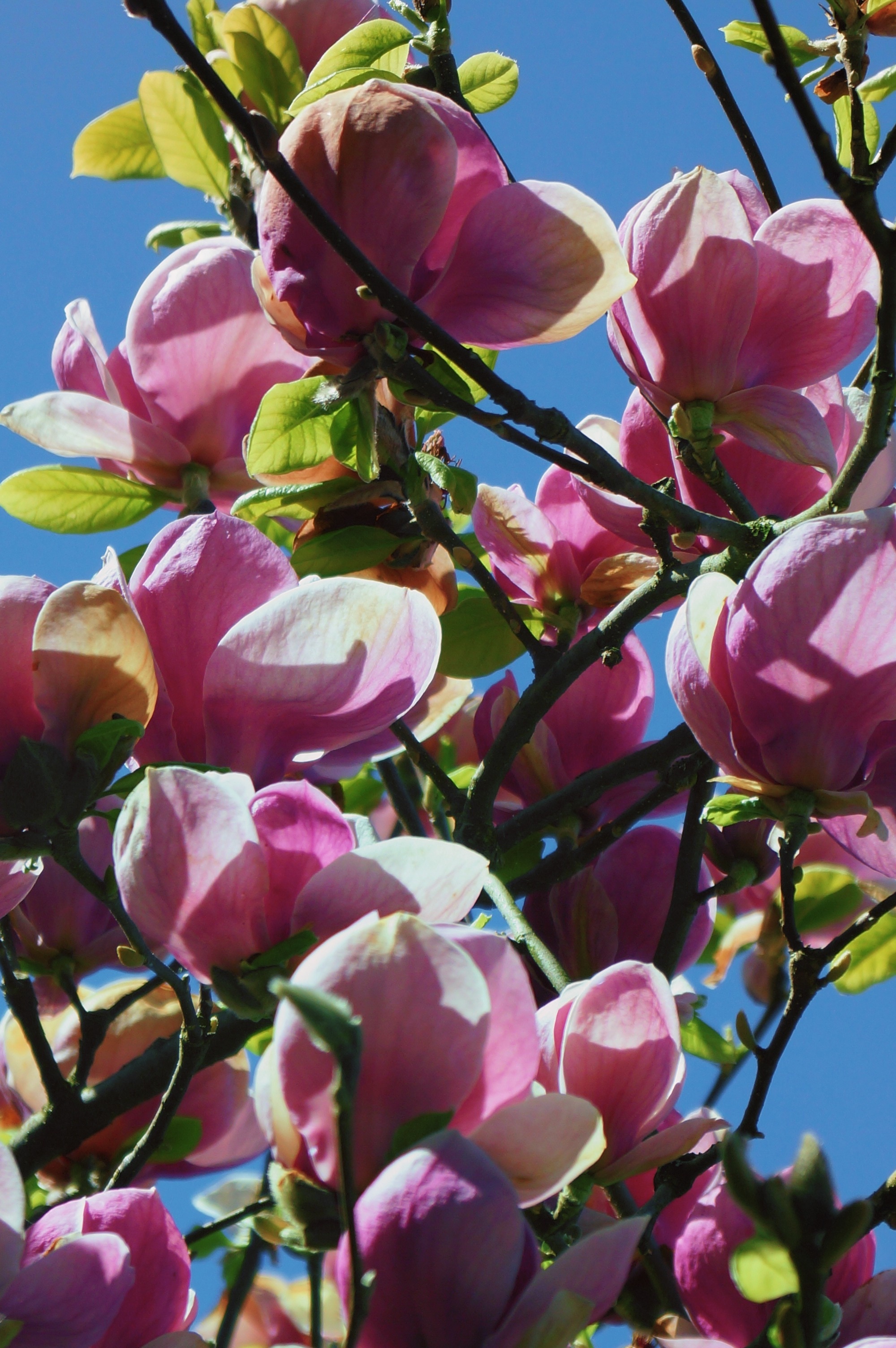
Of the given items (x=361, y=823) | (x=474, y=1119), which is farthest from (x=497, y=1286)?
(x=361, y=823)

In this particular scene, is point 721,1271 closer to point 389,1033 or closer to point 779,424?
point 389,1033

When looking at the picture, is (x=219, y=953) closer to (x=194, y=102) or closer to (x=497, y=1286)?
(x=497, y=1286)

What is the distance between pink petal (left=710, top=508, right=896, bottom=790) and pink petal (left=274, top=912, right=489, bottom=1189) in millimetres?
215

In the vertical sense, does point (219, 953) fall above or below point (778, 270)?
below

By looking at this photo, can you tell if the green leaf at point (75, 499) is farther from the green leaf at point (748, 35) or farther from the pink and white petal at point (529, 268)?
the green leaf at point (748, 35)

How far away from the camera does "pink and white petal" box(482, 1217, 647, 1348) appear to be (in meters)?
0.39

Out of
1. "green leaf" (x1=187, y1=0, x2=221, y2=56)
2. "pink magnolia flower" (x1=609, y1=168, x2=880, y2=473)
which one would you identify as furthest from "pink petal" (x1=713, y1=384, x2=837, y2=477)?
"green leaf" (x1=187, y1=0, x2=221, y2=56)

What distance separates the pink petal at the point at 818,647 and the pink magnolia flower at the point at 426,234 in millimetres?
214

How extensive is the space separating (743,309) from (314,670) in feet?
1.11

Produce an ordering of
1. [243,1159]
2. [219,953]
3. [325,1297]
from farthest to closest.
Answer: [325,1297] → [243,1159] → [219,953]

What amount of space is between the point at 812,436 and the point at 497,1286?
0.47 meters

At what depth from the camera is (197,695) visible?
0.58 m

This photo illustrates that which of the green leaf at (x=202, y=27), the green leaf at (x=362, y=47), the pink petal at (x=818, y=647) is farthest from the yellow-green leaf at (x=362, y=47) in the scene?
the pink petal at (x=818, y=647)

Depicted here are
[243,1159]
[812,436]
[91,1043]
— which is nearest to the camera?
[812,436]
